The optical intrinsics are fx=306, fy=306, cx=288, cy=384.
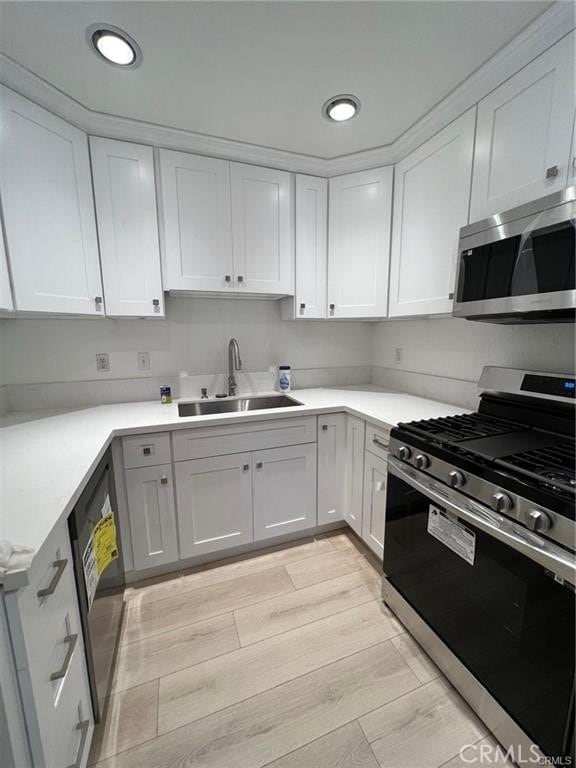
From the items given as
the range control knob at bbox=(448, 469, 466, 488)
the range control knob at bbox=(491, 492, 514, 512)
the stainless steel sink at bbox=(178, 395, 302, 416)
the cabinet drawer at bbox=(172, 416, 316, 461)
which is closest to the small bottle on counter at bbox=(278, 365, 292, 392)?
the stainless steel sink at bbox=(178, 395, 302, 416)

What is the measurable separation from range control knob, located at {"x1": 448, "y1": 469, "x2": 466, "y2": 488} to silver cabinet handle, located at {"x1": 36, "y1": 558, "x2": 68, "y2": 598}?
120 centimetres

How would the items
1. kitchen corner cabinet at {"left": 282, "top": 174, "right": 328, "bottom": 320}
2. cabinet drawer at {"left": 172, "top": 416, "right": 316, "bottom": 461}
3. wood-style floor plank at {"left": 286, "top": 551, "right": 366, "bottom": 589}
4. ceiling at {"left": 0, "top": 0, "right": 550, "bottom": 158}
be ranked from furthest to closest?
kitchen corner cabinet at {"left": 282, "top": 174, "right": 328, "bottom": 320} → wood-style floor plank at {"left": 286, "top": 551, "right": 366, "bottom": 589} → cabinet drawer at {"left": 172, "top": 416, "right": 316, "bottom": 461} → ceiling at {"left": 0, "top": 0, "right": 550, "bottom": 158}

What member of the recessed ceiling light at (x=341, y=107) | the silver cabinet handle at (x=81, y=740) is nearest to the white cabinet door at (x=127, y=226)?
the recessed ceiling light at (x=341, y=107)

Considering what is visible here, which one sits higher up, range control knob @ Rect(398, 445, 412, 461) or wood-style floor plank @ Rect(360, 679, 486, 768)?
range control knob @ Rect(398, 445, 412, 461)

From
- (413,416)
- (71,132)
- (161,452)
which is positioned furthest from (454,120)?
(161,452)

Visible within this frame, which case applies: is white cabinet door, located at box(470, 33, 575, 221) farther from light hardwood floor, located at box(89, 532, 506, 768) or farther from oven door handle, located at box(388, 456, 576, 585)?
light hardwood floor, located at box(89, 532, 506, 768)

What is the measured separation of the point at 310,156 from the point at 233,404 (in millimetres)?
1670

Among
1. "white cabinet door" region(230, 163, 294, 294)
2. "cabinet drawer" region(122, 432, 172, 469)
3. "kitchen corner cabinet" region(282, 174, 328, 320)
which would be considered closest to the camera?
"cabinet drawer" region(122, 432, 172, 469)

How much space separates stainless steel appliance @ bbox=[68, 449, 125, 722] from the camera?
93cm

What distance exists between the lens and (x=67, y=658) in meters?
0.82

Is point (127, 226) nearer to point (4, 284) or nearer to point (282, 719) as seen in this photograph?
point (4, 284)

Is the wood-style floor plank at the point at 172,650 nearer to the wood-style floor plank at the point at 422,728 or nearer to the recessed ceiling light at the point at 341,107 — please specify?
the wood-style floor plank at the point at 422,728

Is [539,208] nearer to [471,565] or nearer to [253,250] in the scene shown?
[471,565]

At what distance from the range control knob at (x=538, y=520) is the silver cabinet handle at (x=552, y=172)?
1.15 metres
